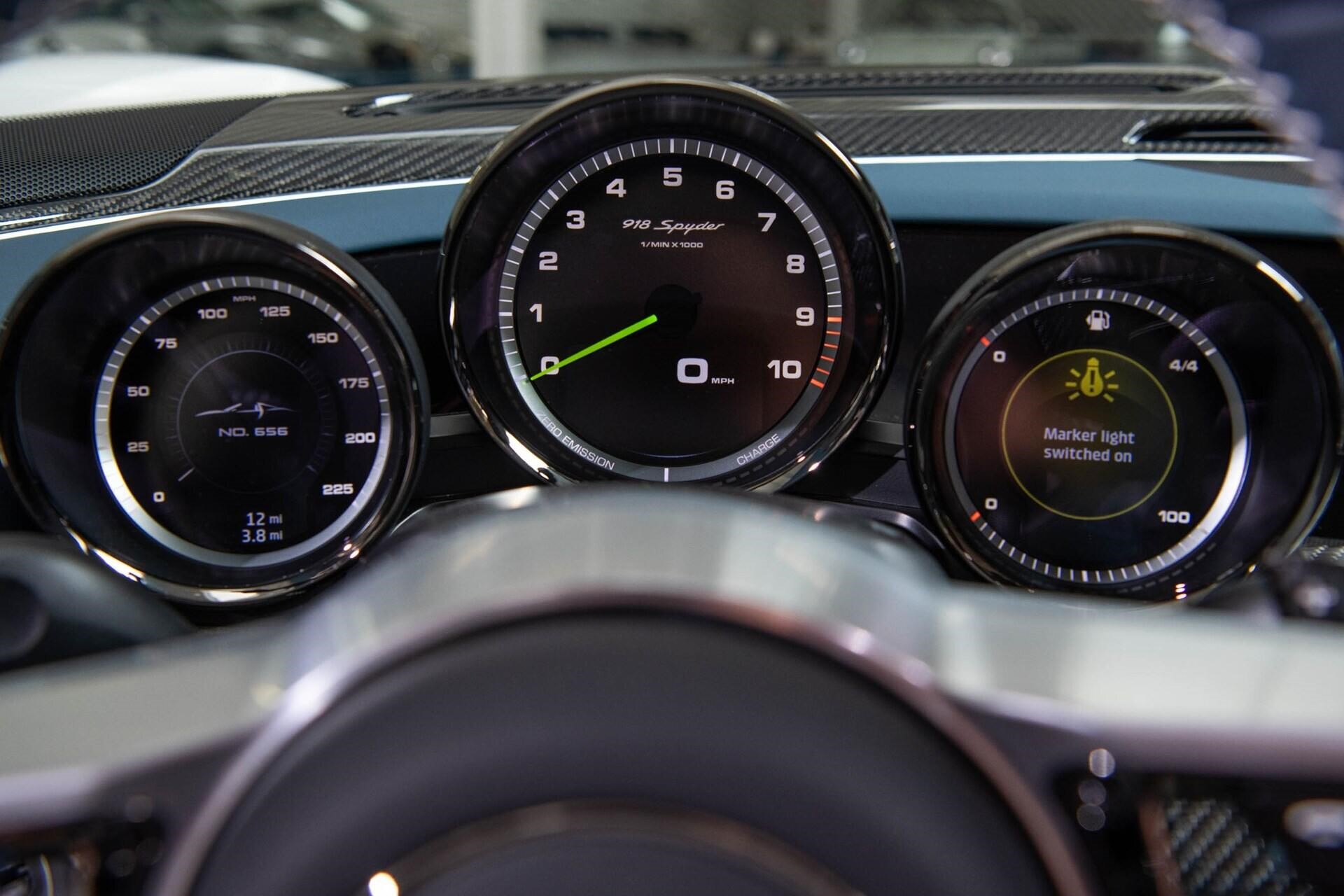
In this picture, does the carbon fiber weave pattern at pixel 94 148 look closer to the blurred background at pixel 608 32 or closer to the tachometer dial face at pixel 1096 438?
the tachometer dial face at pixel 1096 438

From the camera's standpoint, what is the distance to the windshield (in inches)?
264

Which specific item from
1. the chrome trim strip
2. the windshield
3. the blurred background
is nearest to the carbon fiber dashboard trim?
the chrome trim strip

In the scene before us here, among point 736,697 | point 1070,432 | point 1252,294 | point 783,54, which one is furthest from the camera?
point 783,54

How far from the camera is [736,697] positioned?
2.05 feet

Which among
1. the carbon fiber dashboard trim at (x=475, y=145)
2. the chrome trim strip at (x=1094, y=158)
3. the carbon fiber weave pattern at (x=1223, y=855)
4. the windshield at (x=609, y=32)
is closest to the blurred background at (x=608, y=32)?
the windshield at (x=609, y=32)

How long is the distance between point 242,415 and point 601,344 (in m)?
0.53

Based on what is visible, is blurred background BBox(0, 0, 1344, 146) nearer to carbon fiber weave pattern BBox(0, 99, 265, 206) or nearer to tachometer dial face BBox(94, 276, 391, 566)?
carbon fiber weave pattern BBox(0, 99, 265, 206)

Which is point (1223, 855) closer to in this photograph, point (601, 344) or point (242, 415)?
point (601, 344)

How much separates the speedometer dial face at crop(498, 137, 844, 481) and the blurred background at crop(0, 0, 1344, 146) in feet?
9.32

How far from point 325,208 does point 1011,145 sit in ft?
3.30

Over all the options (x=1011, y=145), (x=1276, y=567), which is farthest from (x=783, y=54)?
(x=1276, y=567)

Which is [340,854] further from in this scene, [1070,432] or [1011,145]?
[1011,145]

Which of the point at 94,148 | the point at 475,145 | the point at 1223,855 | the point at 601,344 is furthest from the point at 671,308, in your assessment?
the point at 1223,855

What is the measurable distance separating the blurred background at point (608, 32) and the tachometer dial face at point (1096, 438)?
10.3ft
